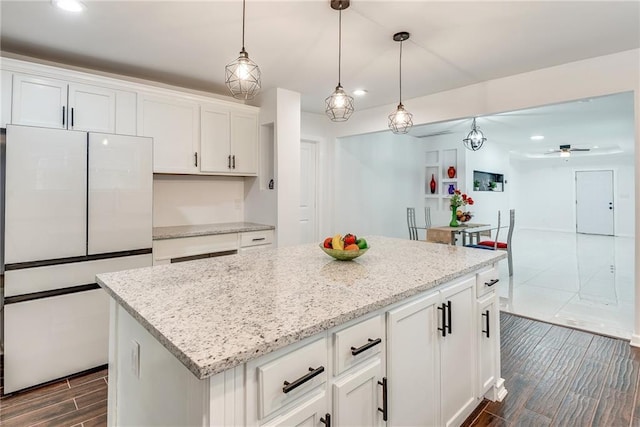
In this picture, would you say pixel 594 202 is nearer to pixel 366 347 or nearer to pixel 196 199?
pixel 196 199

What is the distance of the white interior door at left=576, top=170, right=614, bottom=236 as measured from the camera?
9.76m

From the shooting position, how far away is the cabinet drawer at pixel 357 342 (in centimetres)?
111

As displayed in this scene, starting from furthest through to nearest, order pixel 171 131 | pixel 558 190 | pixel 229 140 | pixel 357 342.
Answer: pixel 558 190 < pixel 229 140 < pixel 171 131 < pixel 357 342

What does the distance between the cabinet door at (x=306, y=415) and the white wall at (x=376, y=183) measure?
412 cm

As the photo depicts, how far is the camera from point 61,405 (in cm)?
208

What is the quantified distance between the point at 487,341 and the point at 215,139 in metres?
3.01

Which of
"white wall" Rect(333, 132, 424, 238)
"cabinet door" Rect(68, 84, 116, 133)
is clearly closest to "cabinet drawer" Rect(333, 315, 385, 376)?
"cabinet door" Rect(68, 84, 116, 133)

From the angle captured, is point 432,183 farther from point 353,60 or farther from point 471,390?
point 471,390

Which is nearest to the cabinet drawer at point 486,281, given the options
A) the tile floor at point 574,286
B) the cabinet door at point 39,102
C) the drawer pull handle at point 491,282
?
the drawer pull handle at point 491,282

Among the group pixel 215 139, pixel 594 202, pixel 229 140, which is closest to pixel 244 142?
pixel 229 140

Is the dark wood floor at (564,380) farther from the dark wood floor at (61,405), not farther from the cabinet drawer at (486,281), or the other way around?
the dark wood floor at (61,405)

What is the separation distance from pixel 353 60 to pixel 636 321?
3306 mm

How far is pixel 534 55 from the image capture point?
2830 mm

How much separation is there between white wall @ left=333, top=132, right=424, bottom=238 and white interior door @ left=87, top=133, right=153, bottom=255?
2.96 metres
